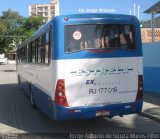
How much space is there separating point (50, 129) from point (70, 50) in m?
2.23

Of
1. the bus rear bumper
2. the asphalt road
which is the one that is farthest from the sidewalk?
the bus rear bumper

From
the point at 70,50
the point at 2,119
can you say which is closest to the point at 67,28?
the point at 70,50

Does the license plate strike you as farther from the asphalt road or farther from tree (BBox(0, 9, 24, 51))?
tree (BBox(0, 9, 24, 51))

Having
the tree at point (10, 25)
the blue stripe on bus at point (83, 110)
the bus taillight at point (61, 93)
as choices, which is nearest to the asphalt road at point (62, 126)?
the blue stripe on bus at point (83, 110)

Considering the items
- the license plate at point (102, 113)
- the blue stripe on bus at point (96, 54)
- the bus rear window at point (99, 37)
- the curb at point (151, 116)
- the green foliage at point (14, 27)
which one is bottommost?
the curb at point (151, 116)

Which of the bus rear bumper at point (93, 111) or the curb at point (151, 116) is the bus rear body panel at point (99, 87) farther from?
the curb at point (151, 116)

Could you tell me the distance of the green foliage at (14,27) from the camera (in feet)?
272

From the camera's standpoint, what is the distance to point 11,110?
520 inches

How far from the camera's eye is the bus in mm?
8812

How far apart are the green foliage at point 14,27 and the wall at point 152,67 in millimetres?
62627

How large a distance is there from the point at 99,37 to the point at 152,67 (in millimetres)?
8260

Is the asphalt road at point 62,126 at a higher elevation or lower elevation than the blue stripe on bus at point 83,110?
lower

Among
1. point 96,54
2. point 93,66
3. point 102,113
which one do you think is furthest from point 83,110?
point 96,54

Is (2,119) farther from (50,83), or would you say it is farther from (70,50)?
(70,50)
